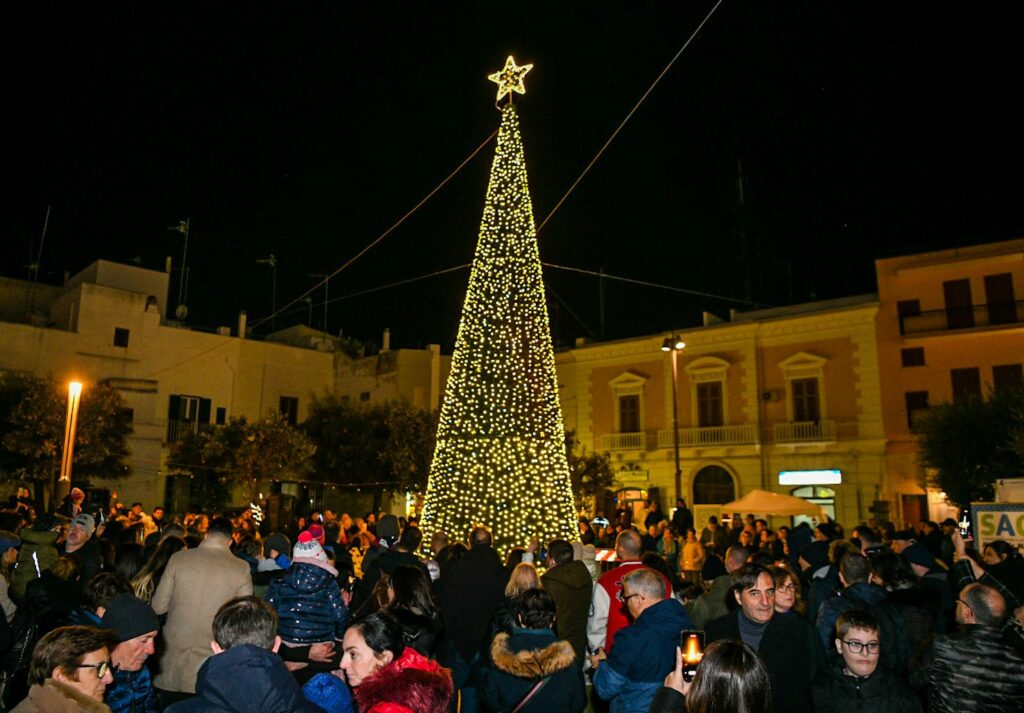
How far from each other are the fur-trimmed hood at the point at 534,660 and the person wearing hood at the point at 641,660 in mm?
257

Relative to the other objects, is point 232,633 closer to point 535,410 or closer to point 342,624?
point 342,624

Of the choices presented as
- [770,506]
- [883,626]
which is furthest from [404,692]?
[770,506]

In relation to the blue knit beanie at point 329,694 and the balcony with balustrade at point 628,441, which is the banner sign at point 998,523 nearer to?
the blue knit beanie at point 329,694

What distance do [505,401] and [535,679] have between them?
991 centimetres

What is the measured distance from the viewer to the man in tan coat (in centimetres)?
508

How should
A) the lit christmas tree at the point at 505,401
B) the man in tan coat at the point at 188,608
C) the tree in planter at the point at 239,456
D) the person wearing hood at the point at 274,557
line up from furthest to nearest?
the tree in planter at the point at 239,456 < the lit christmas tree at the point at 505,401 < the person wearing hood at the point at 274,557 < the man in tan coat at the point at 188,608

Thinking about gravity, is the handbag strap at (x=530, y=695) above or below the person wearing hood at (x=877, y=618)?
below

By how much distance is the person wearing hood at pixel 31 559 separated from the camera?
6203 mm

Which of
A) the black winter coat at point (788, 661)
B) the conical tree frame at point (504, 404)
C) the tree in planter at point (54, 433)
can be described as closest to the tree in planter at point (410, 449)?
the tree in planter at point (54, 433)

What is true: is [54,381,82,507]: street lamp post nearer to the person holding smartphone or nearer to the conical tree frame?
the conical tree frame

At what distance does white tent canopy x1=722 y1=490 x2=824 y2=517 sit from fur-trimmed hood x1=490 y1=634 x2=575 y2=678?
45.8 ft

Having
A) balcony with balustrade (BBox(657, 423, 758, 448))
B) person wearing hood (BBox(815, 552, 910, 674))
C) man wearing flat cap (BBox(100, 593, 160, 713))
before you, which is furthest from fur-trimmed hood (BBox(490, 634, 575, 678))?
balcony with balustrade (BBox(657, 423, 758, 448))

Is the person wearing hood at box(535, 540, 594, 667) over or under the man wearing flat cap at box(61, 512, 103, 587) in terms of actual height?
under

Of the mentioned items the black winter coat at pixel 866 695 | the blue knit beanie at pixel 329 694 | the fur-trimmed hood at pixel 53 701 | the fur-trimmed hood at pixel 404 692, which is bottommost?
the black winter coat at pixel 866 695
